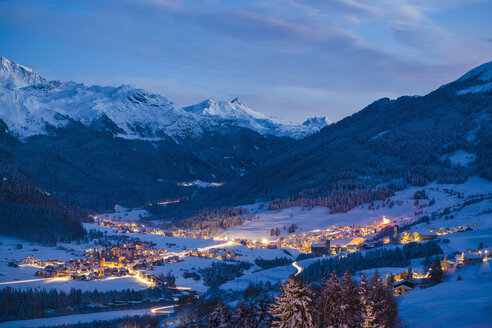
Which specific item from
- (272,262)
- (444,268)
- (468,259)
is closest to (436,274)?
(444,268)

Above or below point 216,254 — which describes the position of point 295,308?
above

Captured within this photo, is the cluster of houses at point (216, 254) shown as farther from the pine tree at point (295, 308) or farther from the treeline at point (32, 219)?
the pine tree at point (295, 308)

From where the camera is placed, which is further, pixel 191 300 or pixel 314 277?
pixel 191 300

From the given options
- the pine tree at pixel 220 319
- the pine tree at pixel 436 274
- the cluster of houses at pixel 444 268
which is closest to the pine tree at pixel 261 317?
the pine tree at pixel 220 319

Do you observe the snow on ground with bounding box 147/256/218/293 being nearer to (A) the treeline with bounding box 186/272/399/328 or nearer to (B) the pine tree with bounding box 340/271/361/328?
(A) the treeline with bounding box 186/272/399/328

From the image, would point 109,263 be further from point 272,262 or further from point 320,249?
point 320,249

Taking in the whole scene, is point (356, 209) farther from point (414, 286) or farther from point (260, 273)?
point (414, 286)

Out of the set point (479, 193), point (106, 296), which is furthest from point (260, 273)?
point (479, 193)
